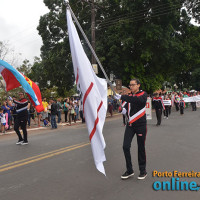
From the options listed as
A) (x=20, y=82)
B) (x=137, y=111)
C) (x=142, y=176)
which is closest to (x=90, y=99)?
(x=137, y=111)

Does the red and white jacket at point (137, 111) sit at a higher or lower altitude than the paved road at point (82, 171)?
higher

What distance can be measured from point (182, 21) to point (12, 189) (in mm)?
27613

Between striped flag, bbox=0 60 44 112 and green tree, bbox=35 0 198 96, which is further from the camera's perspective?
green tree, bbox=35 0 198 96

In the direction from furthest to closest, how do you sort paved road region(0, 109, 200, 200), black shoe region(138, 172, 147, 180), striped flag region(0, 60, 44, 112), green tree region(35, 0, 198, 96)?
green tree region(35, 0, 198, 96) → striped flag region(0, 60, 44, 112) → black shoe region(138, 172, 147, 180) → paved road region(0, 109, 200, 200)

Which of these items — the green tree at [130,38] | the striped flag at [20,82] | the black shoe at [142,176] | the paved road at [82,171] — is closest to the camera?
the paved road at [82,171]

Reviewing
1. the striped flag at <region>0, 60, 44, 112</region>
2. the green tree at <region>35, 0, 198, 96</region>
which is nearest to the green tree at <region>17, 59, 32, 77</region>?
the green tree at <region>35, 0, 198, 96</region>

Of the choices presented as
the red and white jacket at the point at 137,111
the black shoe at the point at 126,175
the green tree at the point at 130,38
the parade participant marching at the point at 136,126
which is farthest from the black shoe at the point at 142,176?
the green tree at the point at 130,38

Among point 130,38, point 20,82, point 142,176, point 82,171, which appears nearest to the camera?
point 142,176

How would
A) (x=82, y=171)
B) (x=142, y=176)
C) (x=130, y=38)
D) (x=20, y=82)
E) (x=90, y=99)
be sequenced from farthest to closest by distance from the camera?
(x=130, y=38) → (x=20, y=82) → (x=82, y=171) → (x=142, y=176) → (x=90, y=99)

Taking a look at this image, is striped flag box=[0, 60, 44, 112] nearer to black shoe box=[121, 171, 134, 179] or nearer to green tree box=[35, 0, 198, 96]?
black shoe box=[121, 171, 134, 179]

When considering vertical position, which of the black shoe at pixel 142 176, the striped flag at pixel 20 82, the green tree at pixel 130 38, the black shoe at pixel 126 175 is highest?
the green tree at pixel 130 38

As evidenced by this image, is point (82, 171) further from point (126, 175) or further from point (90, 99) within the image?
point (90, 99)

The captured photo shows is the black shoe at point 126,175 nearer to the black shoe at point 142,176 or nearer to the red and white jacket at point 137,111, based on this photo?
the black shoe at point 142,176

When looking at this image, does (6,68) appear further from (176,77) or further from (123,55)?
(176,77)
